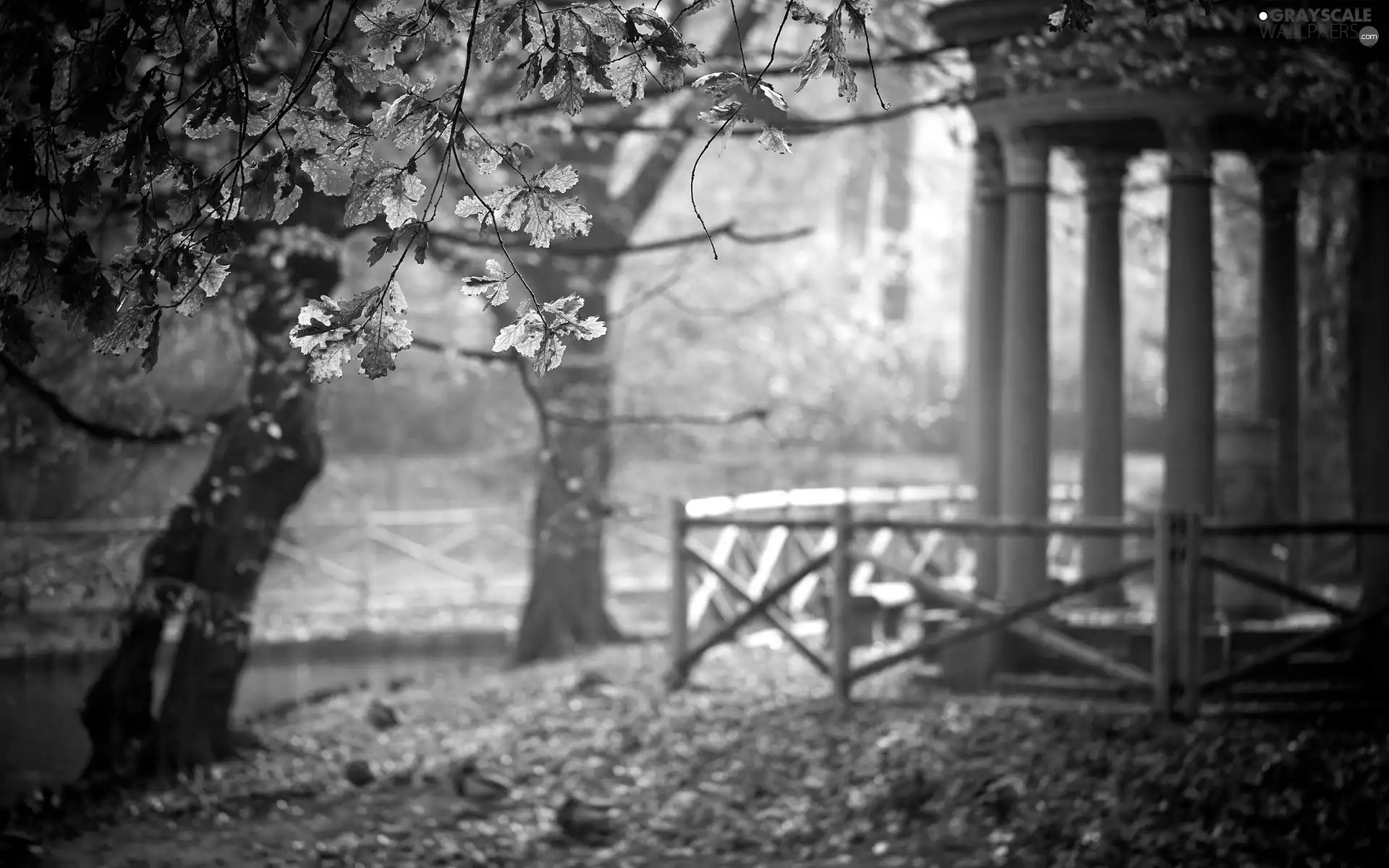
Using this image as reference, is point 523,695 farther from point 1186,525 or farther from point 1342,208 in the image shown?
point 1342,208

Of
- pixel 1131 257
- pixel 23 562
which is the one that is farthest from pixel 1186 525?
pixel 1131 257

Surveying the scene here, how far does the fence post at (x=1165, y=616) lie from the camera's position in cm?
872

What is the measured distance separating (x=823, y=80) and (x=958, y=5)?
7849 millimetres

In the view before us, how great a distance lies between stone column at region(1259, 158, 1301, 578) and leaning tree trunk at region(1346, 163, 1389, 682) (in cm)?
89

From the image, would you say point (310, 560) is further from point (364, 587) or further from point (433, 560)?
point (364, 587)

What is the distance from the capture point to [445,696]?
12188mm

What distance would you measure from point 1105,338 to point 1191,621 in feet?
11.4

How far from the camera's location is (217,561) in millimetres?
9250

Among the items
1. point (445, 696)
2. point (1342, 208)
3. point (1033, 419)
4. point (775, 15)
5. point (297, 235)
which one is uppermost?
point (775, 15)

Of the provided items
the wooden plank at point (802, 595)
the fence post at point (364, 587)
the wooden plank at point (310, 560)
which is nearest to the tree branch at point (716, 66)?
the wooden plank at point (802, 595)

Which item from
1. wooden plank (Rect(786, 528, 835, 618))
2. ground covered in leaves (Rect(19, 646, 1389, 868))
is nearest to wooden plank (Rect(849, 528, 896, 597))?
wooden plank (Rect(786, 528, 835, 618))

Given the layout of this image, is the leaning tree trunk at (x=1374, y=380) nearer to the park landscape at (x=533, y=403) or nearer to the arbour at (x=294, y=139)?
the park landscape at (x=533, y=403)

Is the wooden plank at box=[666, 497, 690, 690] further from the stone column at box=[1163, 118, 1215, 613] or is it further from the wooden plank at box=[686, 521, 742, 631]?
the stone column at box=[1163, 118, 1215, 613]

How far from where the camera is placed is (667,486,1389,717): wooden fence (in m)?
8.74
